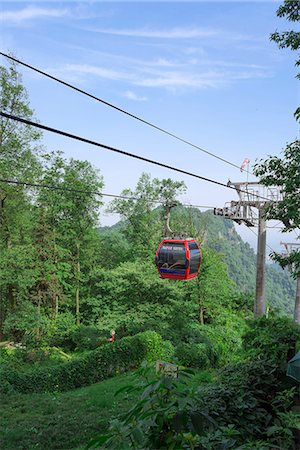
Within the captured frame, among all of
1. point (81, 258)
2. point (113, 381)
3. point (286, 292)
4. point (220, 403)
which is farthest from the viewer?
point (286, 292)

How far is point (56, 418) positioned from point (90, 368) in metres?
6.30

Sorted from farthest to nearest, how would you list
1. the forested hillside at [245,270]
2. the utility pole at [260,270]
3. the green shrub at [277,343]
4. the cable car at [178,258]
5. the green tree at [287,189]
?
1. the forested hillside at [245,270]
2. the utility pole at [260,270]
3. the cable car at [178,258]
4. the green tree at [287,189]
5. the green shrub at [277,343]

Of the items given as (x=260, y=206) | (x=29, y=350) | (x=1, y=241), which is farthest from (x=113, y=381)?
(x=1, y=241)

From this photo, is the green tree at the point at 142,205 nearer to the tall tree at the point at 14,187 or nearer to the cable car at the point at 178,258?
the tall tree at the point at 14,187

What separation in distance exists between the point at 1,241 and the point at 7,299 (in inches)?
160

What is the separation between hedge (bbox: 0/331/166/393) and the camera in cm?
1344

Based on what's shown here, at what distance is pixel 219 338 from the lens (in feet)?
59.1

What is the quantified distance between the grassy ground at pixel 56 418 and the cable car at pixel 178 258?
9.84ft

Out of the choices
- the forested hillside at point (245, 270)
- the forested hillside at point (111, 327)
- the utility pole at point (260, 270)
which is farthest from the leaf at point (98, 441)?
the forested hillside at point (245, 270)

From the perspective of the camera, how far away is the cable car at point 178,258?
1047cm

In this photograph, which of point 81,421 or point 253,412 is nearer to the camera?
point 253,412

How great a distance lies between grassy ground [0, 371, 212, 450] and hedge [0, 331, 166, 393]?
0.92 meters

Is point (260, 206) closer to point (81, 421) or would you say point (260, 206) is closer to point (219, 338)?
point (219, 338)

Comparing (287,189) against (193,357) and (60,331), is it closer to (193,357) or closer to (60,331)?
(193,357)
